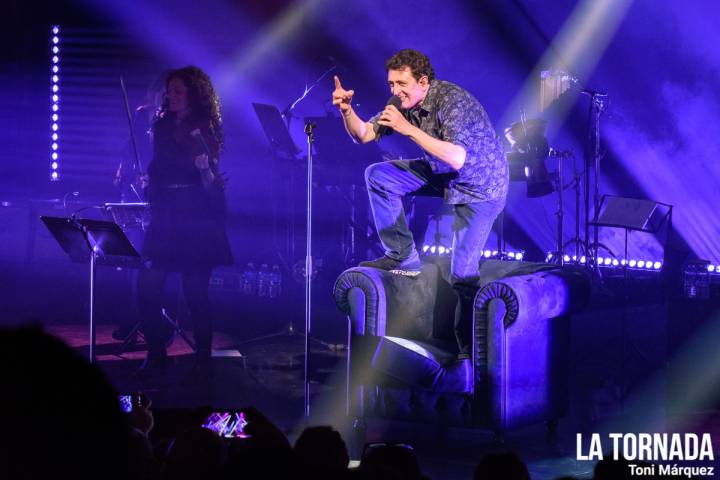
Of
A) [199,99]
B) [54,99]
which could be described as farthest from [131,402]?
[54,99]

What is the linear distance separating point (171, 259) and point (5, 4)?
245 inches

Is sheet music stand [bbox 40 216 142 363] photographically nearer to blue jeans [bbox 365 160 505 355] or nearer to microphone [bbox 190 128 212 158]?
microphone [bbox 190 128 212 158]

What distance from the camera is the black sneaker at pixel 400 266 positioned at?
5.16 m

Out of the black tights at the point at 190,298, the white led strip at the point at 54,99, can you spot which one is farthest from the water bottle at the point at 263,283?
the black tights at the point at 190,298

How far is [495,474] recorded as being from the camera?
200 cm

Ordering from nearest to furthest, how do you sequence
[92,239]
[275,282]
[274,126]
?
[92,239] < [274,126] < [275,282]

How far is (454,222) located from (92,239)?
2.29 meters

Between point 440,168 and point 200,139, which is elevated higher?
point 200,139

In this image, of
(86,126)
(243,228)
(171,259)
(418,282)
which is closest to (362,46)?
(243,228)

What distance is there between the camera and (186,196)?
20.4 ft

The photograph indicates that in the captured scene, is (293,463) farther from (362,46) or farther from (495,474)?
(362,46)

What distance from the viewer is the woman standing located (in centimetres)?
620

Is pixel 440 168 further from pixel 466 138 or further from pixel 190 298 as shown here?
pixel 190 298

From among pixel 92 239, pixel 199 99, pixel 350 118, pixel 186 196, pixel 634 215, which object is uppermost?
pixel 199 99
